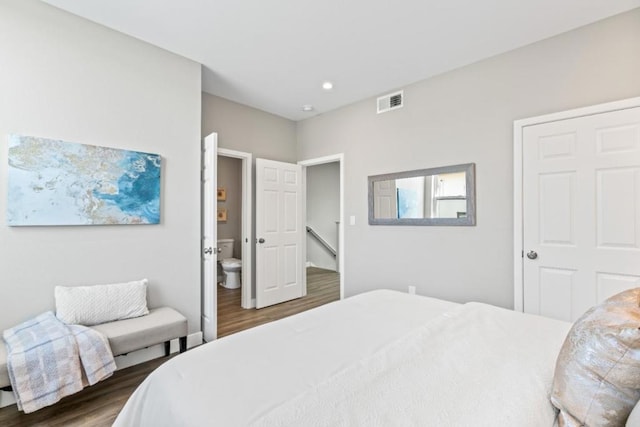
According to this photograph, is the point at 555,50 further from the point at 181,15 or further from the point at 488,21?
the point at 181,15

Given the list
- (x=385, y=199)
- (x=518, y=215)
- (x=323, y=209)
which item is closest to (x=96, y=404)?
(x=385, y=199)

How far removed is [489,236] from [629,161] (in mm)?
1107

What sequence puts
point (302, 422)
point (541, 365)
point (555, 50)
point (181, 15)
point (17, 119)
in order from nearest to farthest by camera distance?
point (302, 422) → point (541, 365) → point (17, 119) → point (181, 15) → point (555, 50)

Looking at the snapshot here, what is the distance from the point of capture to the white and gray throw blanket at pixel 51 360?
5.56ft

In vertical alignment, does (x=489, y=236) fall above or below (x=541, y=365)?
above

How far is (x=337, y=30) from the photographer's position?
8.10ft

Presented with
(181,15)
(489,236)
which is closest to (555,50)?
(489,236)

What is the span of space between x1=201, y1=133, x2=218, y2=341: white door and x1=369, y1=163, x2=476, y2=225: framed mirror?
6.23 feet

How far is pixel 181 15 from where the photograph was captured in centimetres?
230

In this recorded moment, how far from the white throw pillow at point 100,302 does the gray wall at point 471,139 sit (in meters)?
2.45

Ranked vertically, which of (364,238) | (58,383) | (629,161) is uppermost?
(629,161)

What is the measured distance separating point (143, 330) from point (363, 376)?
6.23 feet

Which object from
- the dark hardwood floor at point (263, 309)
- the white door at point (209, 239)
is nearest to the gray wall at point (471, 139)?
the dark hardwood floor at point (263, 309)

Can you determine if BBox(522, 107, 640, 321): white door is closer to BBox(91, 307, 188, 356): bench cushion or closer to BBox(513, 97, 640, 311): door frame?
BBox(513, 97, 640, 311): door frame
